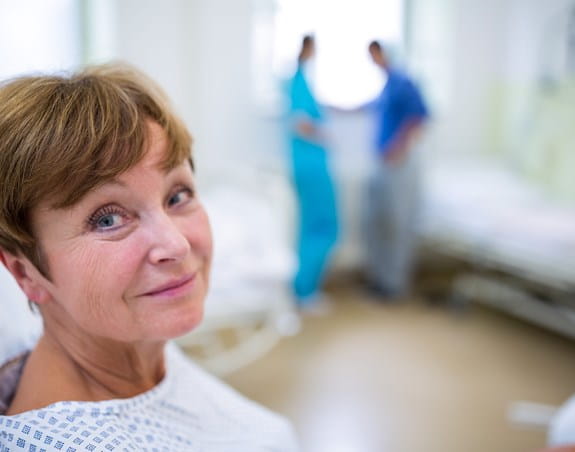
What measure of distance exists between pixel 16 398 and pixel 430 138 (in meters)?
3.25

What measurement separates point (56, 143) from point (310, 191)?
253 centimetres

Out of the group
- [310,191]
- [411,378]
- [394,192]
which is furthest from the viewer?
[394,192]

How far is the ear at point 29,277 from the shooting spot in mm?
719

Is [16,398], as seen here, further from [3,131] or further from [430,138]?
[430,138]

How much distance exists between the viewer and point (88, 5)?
2604 millimetres

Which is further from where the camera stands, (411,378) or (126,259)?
(411,378)

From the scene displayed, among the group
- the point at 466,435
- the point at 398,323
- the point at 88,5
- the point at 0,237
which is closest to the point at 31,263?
the point at 0,237

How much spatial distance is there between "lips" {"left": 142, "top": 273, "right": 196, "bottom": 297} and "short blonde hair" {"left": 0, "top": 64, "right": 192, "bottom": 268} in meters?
0.14

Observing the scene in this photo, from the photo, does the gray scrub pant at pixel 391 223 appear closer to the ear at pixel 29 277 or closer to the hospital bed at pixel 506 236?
the hospital bed at pixel 506 236

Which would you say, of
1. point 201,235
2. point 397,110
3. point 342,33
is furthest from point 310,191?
point 201,235

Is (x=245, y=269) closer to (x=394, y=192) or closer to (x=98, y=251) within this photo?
(x=394, y=192)

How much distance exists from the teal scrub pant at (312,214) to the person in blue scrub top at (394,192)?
1.17 ft

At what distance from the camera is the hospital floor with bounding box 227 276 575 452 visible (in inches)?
85.5

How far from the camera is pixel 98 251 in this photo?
682 millimetres
